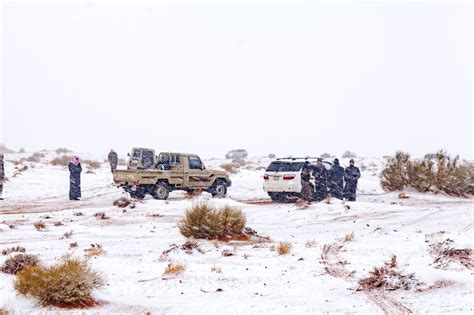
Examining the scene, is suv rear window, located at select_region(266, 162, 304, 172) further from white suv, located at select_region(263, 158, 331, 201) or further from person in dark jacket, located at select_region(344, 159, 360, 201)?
person in dark jacket, located at select_region(344, 159, 360, 201)

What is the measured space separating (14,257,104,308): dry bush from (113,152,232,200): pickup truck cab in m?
12.5

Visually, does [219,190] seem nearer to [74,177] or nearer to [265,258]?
[74,177]

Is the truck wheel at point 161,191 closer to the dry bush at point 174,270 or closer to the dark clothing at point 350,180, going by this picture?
the dark clothing at point 350,180

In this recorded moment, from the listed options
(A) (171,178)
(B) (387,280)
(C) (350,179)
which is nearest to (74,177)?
(A) (171,178)

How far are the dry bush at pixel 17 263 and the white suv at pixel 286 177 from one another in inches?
481

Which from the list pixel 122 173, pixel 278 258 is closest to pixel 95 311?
pixel 278 258

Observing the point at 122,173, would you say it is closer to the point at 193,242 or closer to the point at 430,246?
the point at 193,242

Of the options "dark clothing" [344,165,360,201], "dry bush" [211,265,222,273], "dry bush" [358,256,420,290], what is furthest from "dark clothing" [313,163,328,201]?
"dry bush" [358,256,420,290]

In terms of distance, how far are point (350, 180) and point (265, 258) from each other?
431 inches

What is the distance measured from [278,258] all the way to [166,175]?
38.1 ft

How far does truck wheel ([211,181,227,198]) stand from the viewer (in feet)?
73.8

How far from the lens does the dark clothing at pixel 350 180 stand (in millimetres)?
A: 19750

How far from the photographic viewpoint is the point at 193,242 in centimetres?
1084

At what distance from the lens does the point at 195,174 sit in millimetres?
21594
